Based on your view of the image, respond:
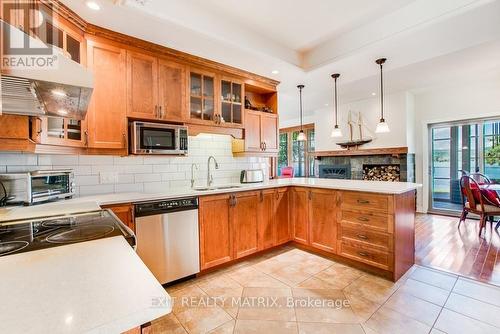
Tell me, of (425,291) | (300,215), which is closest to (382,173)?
(300,215)

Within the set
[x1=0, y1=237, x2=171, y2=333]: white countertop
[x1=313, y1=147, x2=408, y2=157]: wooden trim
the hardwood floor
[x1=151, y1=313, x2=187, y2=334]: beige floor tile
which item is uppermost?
[x1=313, y1=147, x2=408, y2=157]: wooden trim

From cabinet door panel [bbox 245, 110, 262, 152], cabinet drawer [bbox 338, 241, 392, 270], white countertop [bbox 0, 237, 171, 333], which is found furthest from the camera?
cabinet door panel [bbox 245, 110, 262, 152]

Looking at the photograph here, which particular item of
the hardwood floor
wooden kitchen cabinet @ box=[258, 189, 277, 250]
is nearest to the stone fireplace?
the hardwood floor

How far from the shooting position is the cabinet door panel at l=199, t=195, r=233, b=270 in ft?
8.32

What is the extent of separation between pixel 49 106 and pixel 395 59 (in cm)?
348

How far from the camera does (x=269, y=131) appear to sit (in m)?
3.59

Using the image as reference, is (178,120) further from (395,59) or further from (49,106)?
(395,59)

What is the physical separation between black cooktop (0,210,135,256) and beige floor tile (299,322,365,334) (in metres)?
1.40

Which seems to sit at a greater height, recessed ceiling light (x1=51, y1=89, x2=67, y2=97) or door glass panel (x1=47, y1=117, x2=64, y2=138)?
recessed ceiling light (x1=51, y1=89, x2=67, y2=97)

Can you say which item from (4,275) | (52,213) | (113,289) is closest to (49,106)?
(52,213)

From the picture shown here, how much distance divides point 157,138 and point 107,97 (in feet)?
1.89

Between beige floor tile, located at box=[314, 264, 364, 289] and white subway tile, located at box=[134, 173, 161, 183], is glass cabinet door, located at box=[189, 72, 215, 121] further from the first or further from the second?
beige floor tile, located at box=[314, 264, 364, 289]

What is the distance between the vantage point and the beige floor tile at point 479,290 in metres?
2.07

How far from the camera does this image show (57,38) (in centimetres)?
191
